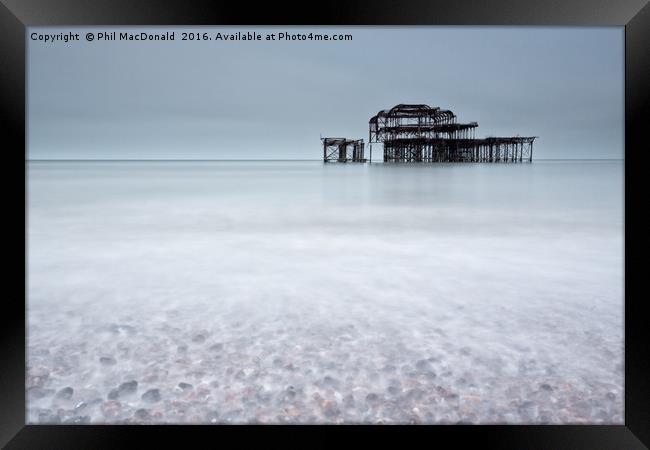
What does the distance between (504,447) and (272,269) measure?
258 centimetres

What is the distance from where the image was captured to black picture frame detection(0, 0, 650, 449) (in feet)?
4.44

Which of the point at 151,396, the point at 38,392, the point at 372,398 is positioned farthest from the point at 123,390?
the point at 372,398

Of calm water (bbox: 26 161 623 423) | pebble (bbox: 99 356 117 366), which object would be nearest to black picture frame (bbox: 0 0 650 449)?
calm water (bbox: 26 161 623 423)

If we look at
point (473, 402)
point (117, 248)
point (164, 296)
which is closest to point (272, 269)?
point (164, 296)

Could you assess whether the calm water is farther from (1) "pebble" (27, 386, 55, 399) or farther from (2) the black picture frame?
(2) the black picture frame

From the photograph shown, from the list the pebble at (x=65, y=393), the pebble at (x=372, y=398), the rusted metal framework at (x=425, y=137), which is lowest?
the pebble at (x=372, y=398)

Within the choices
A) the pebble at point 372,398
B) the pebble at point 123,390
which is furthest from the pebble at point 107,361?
the pebble at point 372,398

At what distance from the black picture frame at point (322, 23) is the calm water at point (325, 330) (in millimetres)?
184

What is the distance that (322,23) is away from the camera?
146 centimetres

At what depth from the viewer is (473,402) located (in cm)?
164

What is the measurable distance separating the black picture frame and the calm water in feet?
0.60

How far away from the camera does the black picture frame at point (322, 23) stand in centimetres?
135

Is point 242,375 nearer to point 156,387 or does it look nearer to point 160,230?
point 156,387

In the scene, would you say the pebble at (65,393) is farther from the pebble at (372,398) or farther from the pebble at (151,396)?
the pebble at (372,398)
